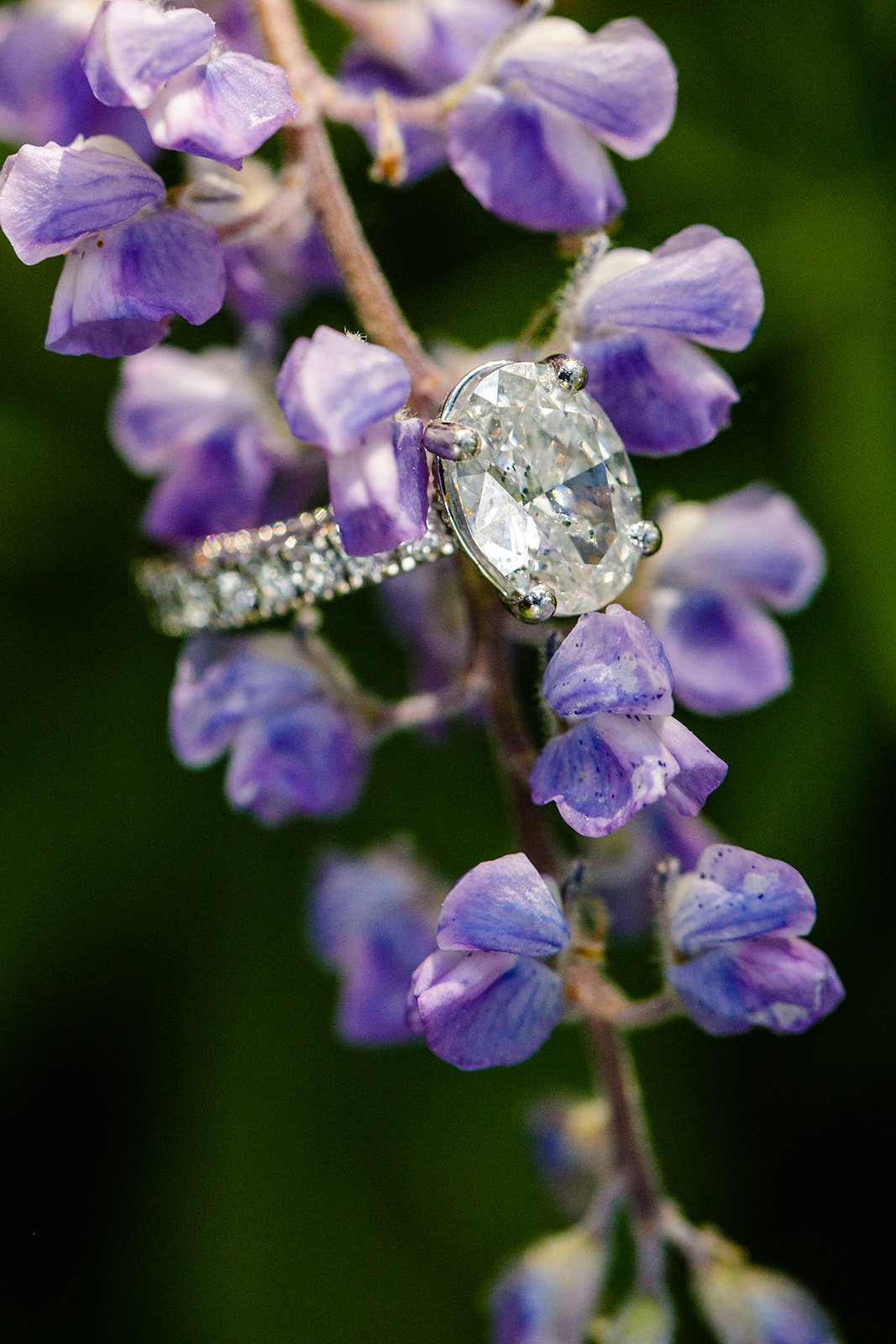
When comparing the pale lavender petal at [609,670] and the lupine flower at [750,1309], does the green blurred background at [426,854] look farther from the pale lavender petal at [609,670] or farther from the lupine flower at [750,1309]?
the pale lavender petal at [609,670]

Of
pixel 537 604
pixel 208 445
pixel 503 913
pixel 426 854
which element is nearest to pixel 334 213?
pixel 208 445

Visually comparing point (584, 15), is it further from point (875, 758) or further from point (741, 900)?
point (741, 900)

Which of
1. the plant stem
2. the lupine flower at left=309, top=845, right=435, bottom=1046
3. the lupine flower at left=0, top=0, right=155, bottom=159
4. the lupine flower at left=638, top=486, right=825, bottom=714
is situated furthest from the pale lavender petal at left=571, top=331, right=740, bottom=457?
the lupine flower at left=309, top=845, right=435, bottom=1046

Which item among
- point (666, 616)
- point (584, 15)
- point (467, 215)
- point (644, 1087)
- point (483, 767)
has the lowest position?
point (644, 1087)

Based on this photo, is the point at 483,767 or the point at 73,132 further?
the point at 483,767

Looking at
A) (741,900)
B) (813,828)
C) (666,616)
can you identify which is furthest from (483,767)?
(741,900)

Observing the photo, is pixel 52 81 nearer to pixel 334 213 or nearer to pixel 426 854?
pixel 334 213
